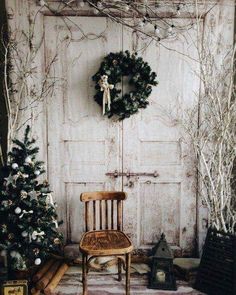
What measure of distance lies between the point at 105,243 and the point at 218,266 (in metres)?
1.02

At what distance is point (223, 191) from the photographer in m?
3.50

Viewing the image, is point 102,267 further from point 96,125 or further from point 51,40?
point 51,40

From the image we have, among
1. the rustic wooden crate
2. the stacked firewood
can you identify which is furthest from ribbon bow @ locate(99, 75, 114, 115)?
the stacked firewood

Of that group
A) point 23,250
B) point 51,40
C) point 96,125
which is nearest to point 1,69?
point 51,40

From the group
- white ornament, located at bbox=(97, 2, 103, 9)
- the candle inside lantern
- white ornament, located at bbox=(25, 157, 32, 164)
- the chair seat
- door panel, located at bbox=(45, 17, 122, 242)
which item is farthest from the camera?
door panel, located at bbox=(45, 17, 122, 242)

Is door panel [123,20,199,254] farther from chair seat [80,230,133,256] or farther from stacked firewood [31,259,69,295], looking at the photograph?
stacked firewood [31,259,69,295]

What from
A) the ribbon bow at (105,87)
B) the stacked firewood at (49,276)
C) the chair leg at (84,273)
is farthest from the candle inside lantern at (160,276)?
the ribbon bow at (105,87)

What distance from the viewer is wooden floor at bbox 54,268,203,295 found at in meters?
3.45

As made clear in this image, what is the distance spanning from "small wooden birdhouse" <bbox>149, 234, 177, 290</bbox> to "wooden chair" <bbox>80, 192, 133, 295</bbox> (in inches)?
12.1

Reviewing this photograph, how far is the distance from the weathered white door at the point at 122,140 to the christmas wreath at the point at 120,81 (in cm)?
14

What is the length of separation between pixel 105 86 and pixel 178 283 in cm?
199

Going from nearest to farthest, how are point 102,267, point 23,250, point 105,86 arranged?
point 23,250, point 105,86, point 102,267

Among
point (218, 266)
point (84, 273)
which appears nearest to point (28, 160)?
point (84, 273)

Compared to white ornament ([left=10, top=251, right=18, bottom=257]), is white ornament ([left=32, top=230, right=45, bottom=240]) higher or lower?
higher
